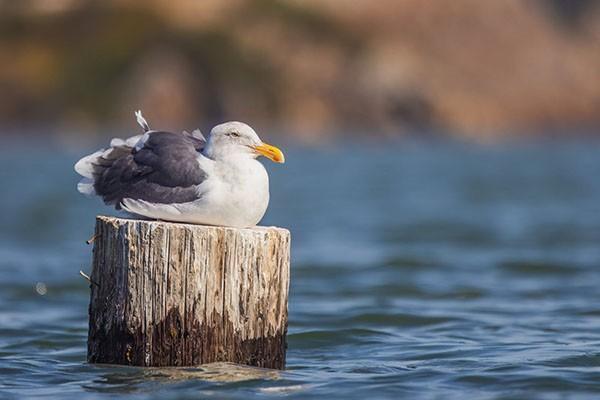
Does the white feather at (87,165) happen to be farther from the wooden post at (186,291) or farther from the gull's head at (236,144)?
the gull's head at (236,144)

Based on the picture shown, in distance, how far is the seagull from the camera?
7.70 meters

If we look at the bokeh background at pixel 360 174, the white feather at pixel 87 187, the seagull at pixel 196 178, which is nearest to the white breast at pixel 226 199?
the seagull at pixel 196 178

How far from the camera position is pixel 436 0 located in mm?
93750

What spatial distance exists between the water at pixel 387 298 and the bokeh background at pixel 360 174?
4 cm

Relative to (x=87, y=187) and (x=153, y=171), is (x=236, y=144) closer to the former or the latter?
(x=153, y=171)

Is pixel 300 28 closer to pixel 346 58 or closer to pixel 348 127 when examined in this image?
pixel 346 58

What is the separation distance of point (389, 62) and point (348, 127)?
8.13 meters

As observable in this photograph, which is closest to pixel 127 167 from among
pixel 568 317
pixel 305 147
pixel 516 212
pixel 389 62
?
pixel 568 317

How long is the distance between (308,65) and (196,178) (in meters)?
76.8

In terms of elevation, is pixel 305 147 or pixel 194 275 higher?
pixel 305 147

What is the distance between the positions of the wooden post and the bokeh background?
0.16 metres

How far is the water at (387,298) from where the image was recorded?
8195 mm

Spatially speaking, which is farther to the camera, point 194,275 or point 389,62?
point 389,62

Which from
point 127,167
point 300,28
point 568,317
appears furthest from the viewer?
point 300,28
